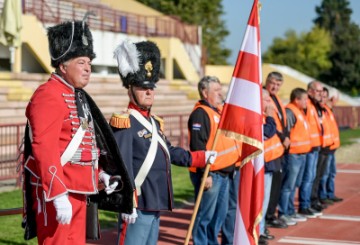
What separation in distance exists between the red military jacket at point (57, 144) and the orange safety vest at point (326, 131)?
6.71 meters

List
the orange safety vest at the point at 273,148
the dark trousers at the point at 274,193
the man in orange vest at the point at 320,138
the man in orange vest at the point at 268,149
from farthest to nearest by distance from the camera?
the man in orange vest at the point at 320,138 → the dark trousers at the point at 274,193 → the orange safety vest at the point at 273,148 → the man in orange vest at the point at 268,149

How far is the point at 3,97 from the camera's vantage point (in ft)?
58.2

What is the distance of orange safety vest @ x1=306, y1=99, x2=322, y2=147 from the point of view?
417 inches

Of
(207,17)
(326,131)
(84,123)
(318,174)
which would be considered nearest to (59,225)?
(84,123)

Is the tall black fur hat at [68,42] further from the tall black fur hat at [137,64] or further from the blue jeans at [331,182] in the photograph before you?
the blue jeans at [331,182]

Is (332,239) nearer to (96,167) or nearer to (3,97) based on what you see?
(96,167)

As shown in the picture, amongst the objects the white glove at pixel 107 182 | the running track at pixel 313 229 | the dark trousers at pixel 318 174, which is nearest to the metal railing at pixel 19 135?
the running track at pixel 313 229

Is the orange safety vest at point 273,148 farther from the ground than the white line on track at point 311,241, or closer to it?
farther from the ground

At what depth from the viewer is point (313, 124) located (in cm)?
1069

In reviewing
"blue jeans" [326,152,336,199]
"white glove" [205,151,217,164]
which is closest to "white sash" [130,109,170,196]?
"white glove" [205,151,217,164]

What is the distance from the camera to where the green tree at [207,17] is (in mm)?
47531

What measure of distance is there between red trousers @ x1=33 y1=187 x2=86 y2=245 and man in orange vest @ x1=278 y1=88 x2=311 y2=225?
5.16 meters

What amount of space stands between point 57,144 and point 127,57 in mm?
1298

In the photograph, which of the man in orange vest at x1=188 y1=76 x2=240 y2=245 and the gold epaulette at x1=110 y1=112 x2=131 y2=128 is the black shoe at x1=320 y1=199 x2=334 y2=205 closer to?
the man in orange vest at x1=188 y1=76 x2=240 y2=245
